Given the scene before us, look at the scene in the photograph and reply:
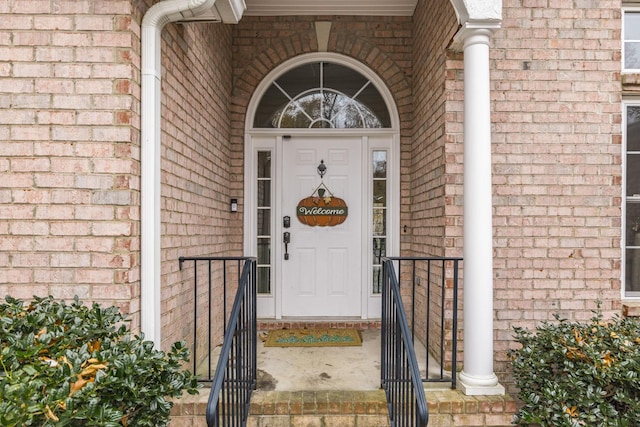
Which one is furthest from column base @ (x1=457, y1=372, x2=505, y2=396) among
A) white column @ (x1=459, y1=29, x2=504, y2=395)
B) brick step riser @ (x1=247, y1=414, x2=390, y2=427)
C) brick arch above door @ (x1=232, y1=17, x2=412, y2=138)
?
brick arch above door @ (x1=232, y1=17, x2=412, y2=138)

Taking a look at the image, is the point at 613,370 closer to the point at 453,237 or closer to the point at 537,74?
the point at 453,237

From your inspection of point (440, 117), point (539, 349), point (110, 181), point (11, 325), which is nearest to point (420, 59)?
point (440, 117)

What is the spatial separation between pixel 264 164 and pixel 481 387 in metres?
2.86

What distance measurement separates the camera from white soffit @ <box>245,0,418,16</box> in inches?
148

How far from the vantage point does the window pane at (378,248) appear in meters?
4.10

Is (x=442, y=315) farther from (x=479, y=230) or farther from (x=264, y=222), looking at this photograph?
(x=264, y=222)

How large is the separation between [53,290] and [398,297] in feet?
6.30

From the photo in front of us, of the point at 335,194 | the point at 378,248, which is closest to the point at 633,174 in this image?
the point at 378,248

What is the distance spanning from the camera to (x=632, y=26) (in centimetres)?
298

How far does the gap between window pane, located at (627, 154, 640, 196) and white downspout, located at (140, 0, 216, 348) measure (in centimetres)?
328

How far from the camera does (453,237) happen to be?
2.78m

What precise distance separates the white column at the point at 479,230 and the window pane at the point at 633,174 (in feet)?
4.74

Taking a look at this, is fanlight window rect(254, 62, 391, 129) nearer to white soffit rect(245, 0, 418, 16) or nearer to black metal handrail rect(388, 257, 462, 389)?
white soffit rect(245, 0, 418, 16)

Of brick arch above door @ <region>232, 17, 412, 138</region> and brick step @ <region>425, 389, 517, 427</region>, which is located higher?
brick arch above door @ <region>232, 17, 412, 138</region>
